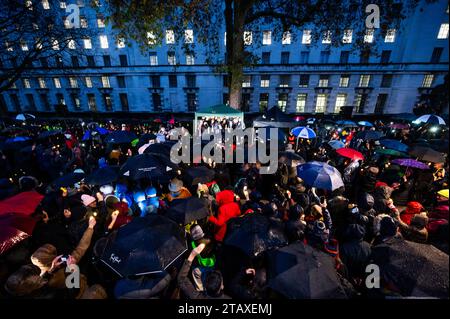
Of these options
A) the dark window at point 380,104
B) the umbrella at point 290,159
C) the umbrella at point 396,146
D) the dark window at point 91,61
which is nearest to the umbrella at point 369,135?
the umbrella at point 396,146

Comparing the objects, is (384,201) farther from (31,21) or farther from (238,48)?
(31,21)

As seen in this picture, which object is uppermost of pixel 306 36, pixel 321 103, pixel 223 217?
pixel 306 36

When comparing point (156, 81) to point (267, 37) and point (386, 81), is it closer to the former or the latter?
point (267, 37)

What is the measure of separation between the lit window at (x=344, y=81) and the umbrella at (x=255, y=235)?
33530mm

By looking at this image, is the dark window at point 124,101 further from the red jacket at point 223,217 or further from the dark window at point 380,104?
the dark window at point 380,104

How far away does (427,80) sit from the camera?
29781 millimetres

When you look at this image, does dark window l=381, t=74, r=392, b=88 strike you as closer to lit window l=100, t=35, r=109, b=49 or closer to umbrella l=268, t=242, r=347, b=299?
umbrella l=268, t=242, r=347, b=299

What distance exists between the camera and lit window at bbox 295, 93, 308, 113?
102 feet

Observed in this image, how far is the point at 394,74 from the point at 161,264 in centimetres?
3969

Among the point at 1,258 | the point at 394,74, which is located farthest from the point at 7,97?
the point at 394,74

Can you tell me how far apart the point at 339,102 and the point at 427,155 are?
27954 mm

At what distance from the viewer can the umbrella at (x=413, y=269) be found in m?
2.33

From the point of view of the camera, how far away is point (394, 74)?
2964 cm

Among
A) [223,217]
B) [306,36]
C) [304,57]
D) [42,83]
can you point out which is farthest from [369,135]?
[42,83]
